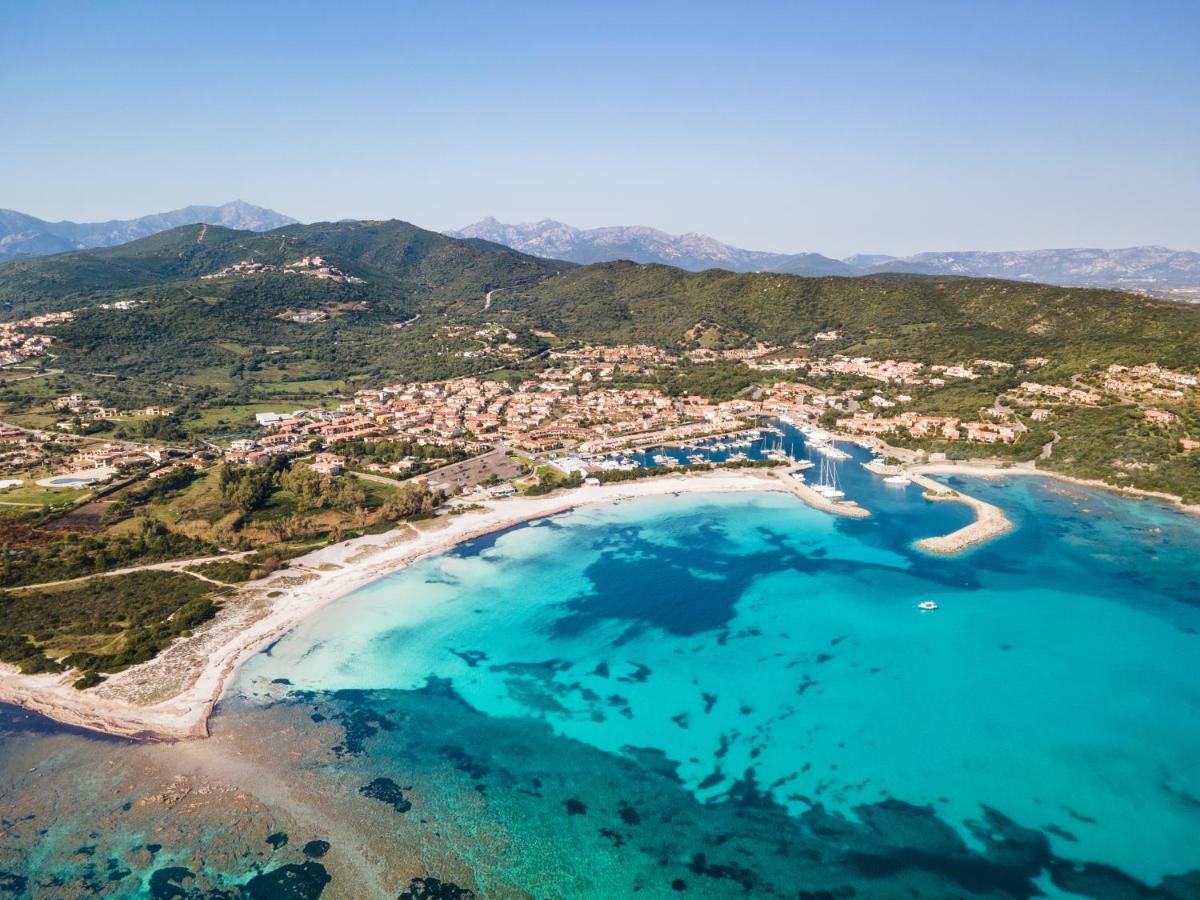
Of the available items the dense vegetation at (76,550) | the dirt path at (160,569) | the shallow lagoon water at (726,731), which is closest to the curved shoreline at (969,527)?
the shallow lagoon water at (726,731)

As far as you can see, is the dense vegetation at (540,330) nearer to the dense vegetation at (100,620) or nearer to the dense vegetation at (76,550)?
the dense vegetation at (76,550)

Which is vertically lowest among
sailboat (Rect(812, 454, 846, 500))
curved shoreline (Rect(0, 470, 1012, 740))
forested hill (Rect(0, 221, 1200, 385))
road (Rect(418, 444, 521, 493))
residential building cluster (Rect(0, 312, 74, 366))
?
curved shoreline (Rect(0, 470, 1012, 740))

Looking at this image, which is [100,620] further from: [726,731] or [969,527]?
[969,527]

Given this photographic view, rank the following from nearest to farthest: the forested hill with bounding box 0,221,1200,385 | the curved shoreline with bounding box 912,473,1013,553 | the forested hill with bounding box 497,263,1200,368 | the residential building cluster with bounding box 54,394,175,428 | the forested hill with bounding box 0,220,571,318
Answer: the curved shoreline with bounding box 912,473,1013,553 < the residential building cluster with bounding box 54,394,175,428 < the forested hill with bounding box 497,263,1200,368 < the forested hill with bounding box 0,221,1200,385 < the forested hill with bounding box 0,220,571,318

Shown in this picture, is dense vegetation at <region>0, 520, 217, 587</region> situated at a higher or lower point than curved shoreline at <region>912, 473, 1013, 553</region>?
lower

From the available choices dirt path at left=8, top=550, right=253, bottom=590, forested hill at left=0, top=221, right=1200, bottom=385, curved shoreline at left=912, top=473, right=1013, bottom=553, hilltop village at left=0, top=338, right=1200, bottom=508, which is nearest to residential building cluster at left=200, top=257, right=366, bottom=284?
forested hill at left=0, top=221, right=1200, bottom=385

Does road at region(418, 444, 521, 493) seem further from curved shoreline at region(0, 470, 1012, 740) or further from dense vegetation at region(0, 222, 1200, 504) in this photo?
dense vegetation at region(0, 222, 1200, 504)
